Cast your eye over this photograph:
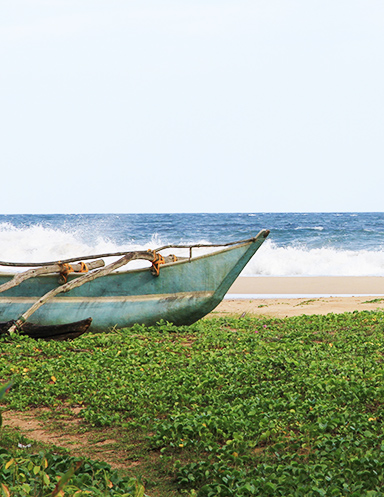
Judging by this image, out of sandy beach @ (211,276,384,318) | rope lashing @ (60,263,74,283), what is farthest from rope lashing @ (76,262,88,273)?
sandy beach @ (211,276,384,318)

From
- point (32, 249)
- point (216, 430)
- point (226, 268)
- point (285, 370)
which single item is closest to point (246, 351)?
point (285, 370)

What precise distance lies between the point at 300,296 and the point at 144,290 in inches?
311

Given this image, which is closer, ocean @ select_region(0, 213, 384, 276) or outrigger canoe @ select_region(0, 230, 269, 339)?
outrigger canoe @ select_region(0, 230, 269, 339)

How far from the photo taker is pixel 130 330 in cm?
980

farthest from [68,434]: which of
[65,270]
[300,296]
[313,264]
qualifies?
[313,264]

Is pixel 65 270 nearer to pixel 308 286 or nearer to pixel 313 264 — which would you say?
pixel 308 286

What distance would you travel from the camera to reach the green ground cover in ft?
13.3

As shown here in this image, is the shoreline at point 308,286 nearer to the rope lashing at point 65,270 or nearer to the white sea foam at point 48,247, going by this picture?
the rope lashing at point 65,270

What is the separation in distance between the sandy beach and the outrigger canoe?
9.33 ft

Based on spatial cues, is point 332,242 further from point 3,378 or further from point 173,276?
point 3,378

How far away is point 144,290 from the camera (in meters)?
10.2

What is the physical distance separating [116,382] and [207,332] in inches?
137

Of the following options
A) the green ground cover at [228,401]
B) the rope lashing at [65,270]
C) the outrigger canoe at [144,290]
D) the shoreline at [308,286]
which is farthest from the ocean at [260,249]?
the green ground cover at [228,401]

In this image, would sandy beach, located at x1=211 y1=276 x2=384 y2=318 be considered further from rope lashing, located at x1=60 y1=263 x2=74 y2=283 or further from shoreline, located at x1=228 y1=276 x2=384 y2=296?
rope lashing, located at x1=60 y1=263 x2=74 y2=283
